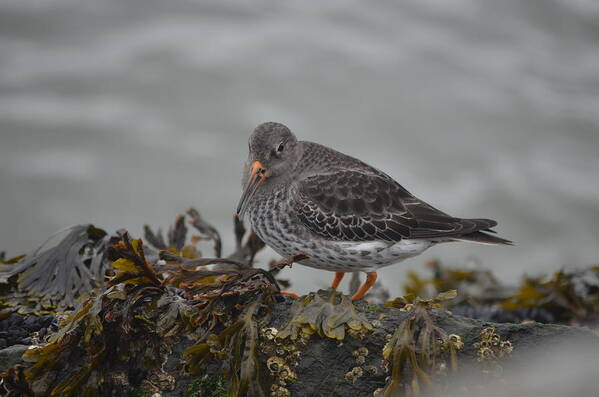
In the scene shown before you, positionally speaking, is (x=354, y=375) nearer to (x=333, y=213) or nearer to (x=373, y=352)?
(x=373, y=352)

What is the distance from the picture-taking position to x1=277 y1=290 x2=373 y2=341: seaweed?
156 inches

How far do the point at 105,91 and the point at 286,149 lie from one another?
7.65m

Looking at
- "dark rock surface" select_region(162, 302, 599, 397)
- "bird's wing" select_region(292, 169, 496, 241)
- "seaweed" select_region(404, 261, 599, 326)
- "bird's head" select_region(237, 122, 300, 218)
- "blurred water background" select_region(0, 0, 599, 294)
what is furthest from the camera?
"blurred water background" select_region(0, 0, 599, 294)

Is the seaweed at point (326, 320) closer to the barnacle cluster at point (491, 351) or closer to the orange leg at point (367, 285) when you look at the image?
the barnacle cluster at point (491, 351)

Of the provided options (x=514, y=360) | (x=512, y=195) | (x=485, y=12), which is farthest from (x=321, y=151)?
(x=485, y=12)

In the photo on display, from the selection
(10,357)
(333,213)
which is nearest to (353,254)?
(333,213)

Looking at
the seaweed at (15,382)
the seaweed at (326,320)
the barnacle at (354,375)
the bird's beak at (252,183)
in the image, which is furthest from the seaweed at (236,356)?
the bird's beak at (252,183)

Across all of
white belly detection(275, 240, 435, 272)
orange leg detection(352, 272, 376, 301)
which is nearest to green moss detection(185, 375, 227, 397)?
white belly detection(275, 240, 435, 272)

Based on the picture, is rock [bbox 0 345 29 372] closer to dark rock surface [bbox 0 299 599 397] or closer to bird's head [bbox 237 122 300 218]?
dark rock surface [bbox 0 299 599 397]

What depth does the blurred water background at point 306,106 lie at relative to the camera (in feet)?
34.8

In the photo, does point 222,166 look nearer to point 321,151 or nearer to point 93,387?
point 321,151

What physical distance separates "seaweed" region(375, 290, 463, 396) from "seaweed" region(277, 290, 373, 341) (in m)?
0.21

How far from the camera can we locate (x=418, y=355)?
12.4 feet

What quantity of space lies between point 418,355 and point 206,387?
46.2 inches
